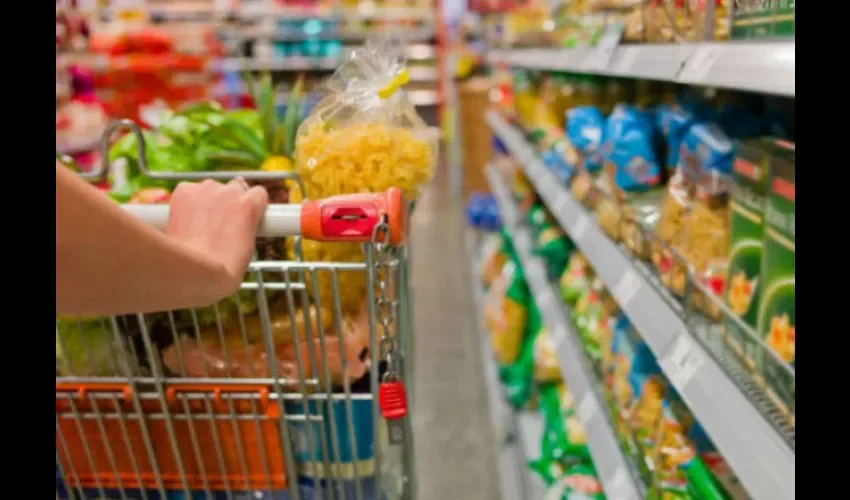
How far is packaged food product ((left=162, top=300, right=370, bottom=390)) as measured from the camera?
1.04 m

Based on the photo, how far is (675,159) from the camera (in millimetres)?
1602

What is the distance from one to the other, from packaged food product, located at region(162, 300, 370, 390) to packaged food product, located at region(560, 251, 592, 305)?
115cm

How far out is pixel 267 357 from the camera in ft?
3.41

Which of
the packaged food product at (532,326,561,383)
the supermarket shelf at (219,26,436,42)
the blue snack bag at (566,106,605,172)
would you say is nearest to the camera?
the blue snack bag at (566,106,605,172)

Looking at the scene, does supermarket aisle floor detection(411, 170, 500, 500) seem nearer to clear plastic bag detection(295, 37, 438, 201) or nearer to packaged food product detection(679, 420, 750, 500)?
packaged food product detection(679, 420, 750, 500)

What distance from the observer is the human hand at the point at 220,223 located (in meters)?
0.70

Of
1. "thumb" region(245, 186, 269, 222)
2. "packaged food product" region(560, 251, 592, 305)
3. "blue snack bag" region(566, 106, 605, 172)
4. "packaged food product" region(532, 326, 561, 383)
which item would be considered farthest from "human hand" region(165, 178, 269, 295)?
"packaged food product" region(532, 326, 561, 383)

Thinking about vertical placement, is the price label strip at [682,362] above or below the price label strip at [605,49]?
below

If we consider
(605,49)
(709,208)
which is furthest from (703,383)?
(605,49)

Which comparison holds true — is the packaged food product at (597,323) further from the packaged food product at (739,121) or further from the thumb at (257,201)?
the thumb at (257,201)

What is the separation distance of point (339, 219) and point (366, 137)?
205mm

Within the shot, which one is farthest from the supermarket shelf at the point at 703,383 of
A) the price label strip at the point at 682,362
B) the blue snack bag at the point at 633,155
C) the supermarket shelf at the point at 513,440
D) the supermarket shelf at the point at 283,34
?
the supermarket shelf at the point at 283,34

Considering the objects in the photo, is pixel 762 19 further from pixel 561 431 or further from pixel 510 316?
pixel 510 316

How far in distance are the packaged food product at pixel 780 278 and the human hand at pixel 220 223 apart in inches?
24.6
